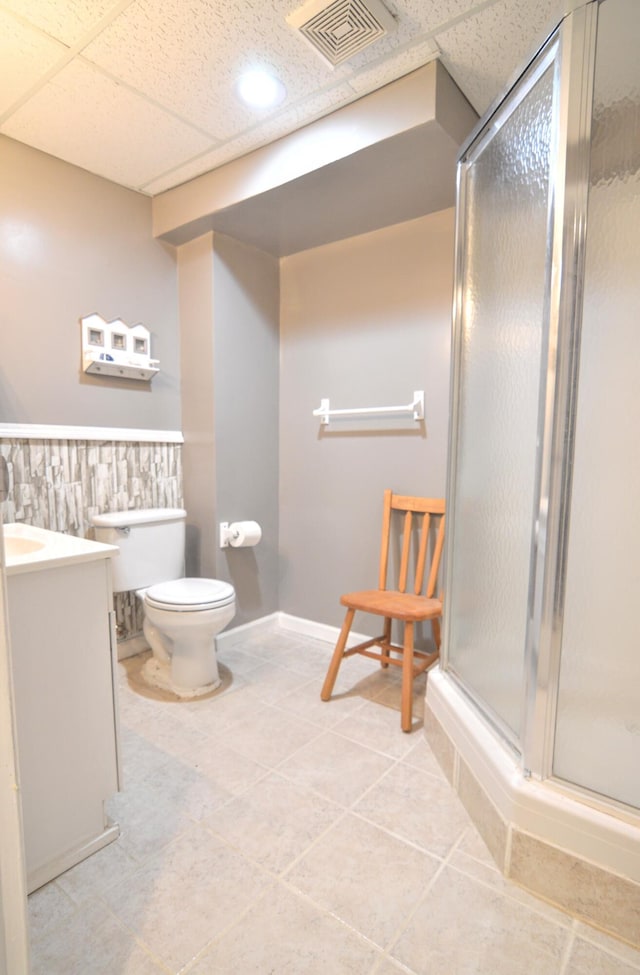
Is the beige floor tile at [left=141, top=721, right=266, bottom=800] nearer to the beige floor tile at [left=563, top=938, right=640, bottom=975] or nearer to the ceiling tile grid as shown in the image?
the beige floor tile at [left=563, top=938, right=640, bottom=975]

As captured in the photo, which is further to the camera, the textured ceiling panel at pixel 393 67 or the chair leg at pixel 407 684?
the chair leg at pixel 407 684

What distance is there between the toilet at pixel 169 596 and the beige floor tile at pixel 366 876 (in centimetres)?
88

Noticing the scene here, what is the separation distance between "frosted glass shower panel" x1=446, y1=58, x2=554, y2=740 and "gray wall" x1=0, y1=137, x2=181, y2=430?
4.85ft

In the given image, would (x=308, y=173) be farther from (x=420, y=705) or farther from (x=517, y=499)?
A: (x=420, y=705)

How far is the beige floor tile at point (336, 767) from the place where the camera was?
1.40 meters

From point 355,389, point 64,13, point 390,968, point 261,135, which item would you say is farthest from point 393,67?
point 390,968

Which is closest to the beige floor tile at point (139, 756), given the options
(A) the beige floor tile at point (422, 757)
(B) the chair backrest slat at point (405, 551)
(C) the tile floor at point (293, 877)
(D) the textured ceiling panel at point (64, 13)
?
(C) the tile floor at point (293, 877)

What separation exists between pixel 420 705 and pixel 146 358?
1.96 m

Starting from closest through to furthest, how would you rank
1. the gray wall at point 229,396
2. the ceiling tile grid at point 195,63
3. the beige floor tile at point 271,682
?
the ceiling tile grid at point 195,63, the beige floor tile at point 271,682, the gray wall at point 229,396

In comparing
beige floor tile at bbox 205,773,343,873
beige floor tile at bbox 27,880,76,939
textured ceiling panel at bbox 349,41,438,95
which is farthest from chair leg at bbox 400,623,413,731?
textured ceiling panel at bbox 349,41,438,95

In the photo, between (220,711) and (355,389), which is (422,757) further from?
(355,389)

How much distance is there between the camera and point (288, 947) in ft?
3.12

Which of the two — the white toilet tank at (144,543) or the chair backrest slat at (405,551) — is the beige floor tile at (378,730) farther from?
the white toilet tank at (144,543)

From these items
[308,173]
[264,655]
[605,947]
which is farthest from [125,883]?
[308,173]
